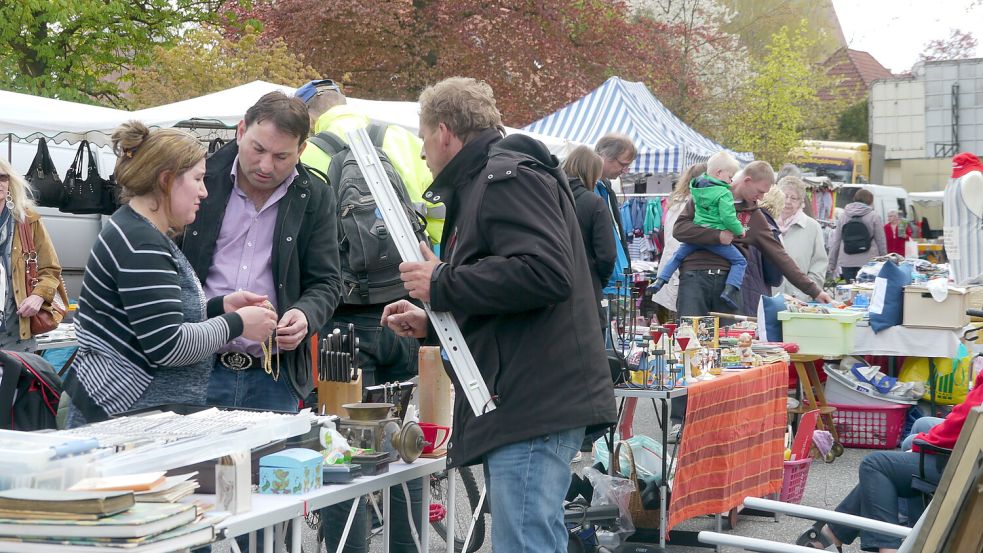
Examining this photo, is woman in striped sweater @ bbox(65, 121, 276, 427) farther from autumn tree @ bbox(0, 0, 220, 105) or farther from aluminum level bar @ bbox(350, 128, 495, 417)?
autumn tree @ bbox(0, 0, 220, 105)

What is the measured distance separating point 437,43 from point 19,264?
1483cm

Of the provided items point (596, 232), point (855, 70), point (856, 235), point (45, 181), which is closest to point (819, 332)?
point (596, 232)

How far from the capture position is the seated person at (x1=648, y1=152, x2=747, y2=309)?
7.27 m

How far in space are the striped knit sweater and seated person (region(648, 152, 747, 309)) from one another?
4881 mm

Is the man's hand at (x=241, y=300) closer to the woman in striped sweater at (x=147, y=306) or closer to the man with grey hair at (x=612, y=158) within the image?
the woman in striped sweater at (x=147, y=306)

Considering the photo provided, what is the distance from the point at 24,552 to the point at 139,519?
24 cm

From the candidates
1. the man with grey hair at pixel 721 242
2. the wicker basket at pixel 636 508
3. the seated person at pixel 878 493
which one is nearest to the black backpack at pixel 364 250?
the wicker basket at pixel 636 508

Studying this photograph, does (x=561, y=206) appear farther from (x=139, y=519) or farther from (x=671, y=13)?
(x=671, y=13)

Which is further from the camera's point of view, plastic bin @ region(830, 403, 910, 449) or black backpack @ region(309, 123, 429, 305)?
plastic bin @ region(830, 403, 910, 449)

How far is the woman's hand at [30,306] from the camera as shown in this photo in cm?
570

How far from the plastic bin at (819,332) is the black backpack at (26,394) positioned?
4915mm

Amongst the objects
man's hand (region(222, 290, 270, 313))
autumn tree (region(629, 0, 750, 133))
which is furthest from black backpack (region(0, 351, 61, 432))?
autumn tree (region(629, 0, 750, 133))

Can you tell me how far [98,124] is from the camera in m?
8.12

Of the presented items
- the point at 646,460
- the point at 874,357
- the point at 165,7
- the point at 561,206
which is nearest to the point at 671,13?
the point at 165,7
